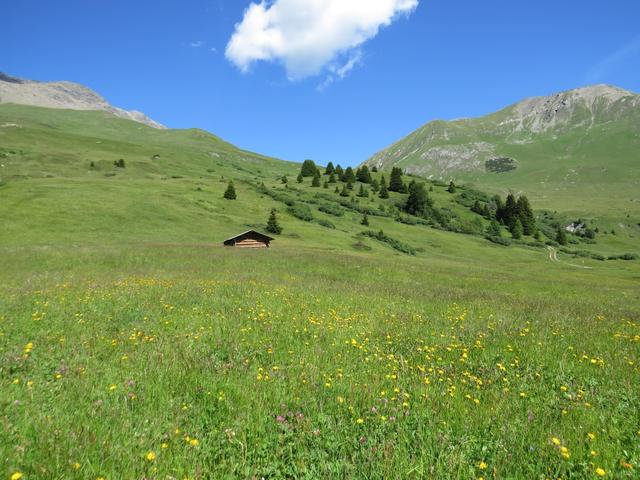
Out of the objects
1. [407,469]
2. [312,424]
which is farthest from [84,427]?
[407,469]

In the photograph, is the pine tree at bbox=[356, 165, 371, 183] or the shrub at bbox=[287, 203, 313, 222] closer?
the shrub at bbox=[287, 203, 313, 222]

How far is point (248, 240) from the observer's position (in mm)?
54125

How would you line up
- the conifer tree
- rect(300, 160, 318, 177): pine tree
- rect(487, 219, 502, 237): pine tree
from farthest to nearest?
1. rect(300, 160, 318, 177): pine tree
2. the conifer tree
3. rect(487, 219, 502, 237): pine tree

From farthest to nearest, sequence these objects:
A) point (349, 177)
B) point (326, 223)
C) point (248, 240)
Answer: point (349, 177), point (326, 223), point (248, 240)

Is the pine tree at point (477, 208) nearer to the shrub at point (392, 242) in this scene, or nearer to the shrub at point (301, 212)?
the shrub at point (392, 242)

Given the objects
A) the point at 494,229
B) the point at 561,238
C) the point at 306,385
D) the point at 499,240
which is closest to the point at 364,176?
the point at 494,229

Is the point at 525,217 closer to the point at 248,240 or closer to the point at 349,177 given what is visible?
the point at 349,177

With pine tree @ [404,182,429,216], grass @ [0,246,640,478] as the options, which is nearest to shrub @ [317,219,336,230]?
pine tree @ [404,182,429,216]

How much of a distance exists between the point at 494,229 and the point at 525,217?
624 inches

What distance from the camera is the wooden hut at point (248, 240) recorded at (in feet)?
175

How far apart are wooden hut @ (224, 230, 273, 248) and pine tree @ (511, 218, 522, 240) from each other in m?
88.6

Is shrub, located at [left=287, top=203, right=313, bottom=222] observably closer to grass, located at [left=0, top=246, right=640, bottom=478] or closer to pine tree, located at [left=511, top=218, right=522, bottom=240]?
pine tree, located at [left=511, top=218, right=522, bottom=240]

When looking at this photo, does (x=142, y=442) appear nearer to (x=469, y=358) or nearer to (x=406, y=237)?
(x=469, y=358)

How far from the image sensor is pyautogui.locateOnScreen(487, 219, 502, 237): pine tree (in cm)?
11033
